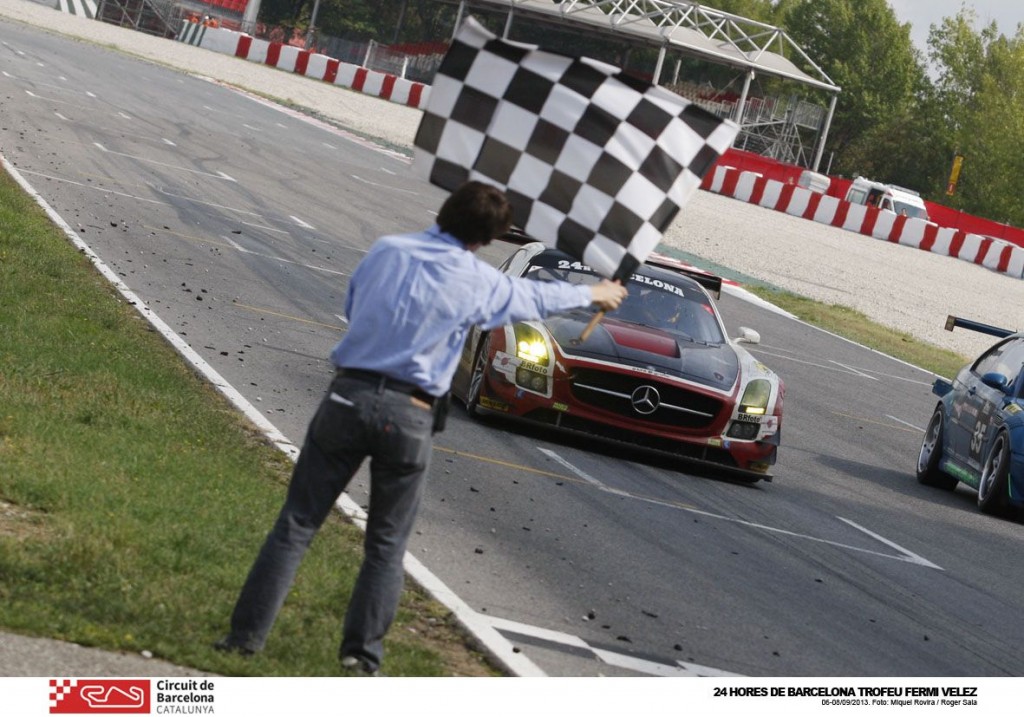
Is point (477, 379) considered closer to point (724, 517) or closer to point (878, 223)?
point (724, 517)

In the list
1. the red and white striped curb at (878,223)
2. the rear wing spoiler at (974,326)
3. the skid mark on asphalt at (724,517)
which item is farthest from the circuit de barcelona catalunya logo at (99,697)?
the red and white striped curb at (878,223)

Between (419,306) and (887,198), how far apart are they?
2067 inches

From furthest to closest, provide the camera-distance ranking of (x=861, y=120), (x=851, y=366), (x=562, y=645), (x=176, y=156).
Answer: (x=861, y=120) → (x=176, y=156) → (x=851, y=366) → (x=562, y=645)

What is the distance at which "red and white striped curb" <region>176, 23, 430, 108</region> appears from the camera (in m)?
62.4

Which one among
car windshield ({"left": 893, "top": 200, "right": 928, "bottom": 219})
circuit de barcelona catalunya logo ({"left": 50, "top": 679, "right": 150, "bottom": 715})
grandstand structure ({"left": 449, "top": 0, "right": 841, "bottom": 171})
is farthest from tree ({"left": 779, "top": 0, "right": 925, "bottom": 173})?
circuit de barcelona catalunya logo ({"left": 50, "top": 679, "right": 150, "bottom": 715})

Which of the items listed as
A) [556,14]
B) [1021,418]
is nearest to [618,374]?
[1021,418]

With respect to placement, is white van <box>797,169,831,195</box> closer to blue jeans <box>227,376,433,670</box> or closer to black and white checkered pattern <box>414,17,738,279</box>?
black and white checkered pattern <box>414,17,738,279</box>

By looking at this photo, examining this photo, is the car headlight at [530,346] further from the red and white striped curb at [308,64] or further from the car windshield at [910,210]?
the red and white striped curb at [308,64]

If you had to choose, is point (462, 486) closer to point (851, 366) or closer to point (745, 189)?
point (851, 366)

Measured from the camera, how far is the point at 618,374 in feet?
38.4

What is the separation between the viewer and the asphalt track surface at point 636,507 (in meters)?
7.52

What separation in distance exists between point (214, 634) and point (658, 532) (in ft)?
13.8

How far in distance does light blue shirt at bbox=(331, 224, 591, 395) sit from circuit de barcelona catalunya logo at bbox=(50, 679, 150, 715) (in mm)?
1272

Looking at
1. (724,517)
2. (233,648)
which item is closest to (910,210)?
(724,517)
